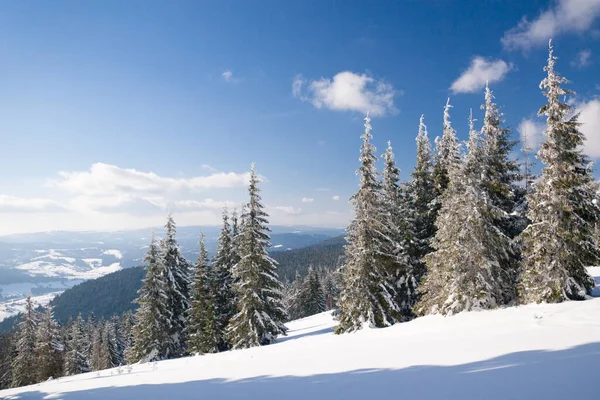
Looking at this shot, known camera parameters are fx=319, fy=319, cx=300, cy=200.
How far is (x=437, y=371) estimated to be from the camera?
22.7ft

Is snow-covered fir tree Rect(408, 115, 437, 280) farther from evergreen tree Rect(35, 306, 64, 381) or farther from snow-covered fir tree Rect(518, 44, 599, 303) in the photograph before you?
evergreen tree Rect(35, 306, 64, 381)

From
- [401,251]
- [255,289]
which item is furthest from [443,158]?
[255,289]

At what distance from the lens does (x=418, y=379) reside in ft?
21.3

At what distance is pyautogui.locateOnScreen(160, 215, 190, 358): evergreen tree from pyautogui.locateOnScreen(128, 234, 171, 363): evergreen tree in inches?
14.4

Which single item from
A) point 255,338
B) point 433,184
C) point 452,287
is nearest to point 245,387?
point 452,287

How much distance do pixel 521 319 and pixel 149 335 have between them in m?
29.2

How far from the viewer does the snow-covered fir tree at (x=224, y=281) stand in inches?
1164

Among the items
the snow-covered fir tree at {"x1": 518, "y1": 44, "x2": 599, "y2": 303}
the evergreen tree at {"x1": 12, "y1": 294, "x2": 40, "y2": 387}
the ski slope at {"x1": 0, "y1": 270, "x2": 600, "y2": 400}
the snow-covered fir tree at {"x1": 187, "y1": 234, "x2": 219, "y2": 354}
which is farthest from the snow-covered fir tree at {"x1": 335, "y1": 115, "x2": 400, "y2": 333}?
the evergreen tree at {"x1": 12, "y1": 294, "x2": 40, "y2": 387}

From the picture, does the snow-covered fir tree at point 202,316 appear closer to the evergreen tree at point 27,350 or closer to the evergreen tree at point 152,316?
the evergreen tree at point 152,316

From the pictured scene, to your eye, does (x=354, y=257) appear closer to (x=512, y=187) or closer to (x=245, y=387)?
(x=512, y=187)

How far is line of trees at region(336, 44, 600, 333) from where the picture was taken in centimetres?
1537

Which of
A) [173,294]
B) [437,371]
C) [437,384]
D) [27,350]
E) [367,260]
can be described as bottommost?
[27,350]

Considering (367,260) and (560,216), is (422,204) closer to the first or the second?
(367,260)

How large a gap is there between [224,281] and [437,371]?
26778mm
